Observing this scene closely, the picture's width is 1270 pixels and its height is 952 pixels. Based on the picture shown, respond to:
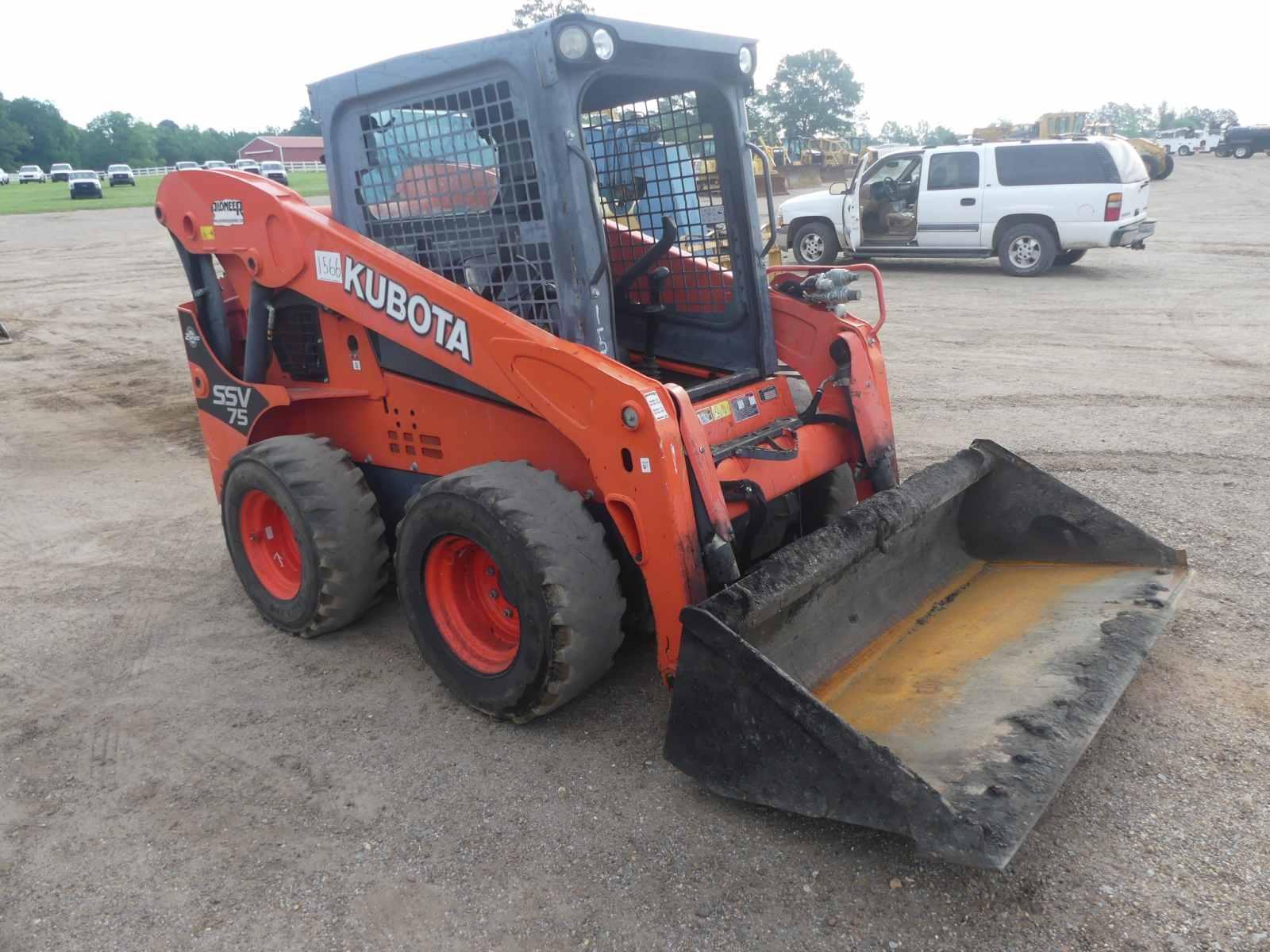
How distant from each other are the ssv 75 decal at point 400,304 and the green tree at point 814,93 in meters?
88.0

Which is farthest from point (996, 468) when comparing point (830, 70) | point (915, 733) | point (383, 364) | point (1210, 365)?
point (830, 70)

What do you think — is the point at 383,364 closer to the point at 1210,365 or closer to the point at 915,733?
the point at 915,733

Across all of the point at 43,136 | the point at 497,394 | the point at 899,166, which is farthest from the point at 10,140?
the point at 497,394

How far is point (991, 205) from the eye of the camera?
44.4 ft

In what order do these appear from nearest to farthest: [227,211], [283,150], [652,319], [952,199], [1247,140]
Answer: [227,211], [652,319], [952,199], [1247,140], [283,150]

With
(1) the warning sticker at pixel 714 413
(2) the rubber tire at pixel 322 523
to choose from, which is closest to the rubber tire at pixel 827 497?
(1) the warning sticker at pixel 714 413

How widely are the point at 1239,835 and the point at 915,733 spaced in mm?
918

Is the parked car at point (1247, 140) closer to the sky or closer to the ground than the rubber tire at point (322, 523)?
closer to the sky

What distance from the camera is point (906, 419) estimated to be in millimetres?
7227

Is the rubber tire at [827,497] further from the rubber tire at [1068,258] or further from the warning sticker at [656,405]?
the rubber tire at [1068,258]

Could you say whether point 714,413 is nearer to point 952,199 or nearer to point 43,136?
point 952,199

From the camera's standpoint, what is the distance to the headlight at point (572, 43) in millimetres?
3160

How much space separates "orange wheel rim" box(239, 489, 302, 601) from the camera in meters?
4.34

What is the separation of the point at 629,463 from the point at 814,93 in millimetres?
93817
